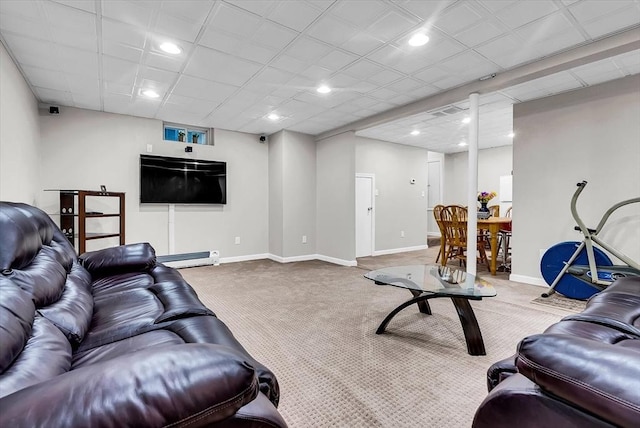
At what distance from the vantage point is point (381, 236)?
21.5 ft

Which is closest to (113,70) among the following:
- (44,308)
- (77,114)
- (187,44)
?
(187,44)

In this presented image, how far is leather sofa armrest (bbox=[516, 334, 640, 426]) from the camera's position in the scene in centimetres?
65

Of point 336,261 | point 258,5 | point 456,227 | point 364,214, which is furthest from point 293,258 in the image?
point 258,5

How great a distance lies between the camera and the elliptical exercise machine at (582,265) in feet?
9.94

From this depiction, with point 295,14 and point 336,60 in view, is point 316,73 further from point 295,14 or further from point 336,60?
point 295,14

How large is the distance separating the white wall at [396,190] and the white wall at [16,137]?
485cm

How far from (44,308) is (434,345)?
7.48 ft

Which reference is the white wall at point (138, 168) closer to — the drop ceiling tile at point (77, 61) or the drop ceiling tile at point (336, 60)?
the drop ceiling tile at point (77, 61)

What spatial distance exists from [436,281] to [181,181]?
4.38 meters

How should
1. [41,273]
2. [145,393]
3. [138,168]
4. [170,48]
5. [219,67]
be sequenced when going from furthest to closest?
[138,168] < [219,67] < [170,48] < [41,273] < [145,393]

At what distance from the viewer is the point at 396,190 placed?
6.80 metres

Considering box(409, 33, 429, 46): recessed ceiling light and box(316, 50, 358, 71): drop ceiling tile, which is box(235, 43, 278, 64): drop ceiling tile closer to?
box(316, 50, 358, 71): drop ceiling tile

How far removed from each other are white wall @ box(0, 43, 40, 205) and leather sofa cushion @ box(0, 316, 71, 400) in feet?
8.38

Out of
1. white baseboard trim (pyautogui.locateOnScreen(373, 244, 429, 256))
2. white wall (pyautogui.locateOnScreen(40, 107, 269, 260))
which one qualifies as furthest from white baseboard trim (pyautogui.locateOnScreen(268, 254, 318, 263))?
white baseboard trim (pyautogui.locateOnScreen(373, 244, 429, 256))
